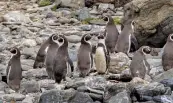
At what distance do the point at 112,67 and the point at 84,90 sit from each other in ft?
7.45

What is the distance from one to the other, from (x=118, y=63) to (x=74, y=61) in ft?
3.71

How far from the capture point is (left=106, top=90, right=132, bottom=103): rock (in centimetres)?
719

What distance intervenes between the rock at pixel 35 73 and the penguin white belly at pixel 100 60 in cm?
100

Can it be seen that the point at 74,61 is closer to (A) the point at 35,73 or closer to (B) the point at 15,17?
(A) the point at 35,73

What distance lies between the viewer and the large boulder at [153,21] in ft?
39.7

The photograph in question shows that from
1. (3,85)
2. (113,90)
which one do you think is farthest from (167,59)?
(3,85)

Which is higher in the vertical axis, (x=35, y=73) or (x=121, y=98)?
(x=121, y=98)

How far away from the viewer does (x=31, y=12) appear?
55.6ft

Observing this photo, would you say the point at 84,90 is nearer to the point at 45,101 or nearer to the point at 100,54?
the point at 45,101

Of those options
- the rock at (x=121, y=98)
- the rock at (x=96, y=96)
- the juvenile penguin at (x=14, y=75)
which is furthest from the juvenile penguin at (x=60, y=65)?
the rock at (x=121, y=98)

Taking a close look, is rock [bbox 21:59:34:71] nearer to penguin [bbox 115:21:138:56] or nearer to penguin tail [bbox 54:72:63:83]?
penguin tail [bbox 54:72:63:83]

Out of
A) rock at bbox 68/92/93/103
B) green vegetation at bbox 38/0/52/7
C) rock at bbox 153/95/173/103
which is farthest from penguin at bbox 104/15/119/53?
green vegetation at bbox 38/0/52/7

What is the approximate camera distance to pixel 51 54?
10023 millimetres

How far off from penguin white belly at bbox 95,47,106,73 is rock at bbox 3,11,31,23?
5.70 metres
